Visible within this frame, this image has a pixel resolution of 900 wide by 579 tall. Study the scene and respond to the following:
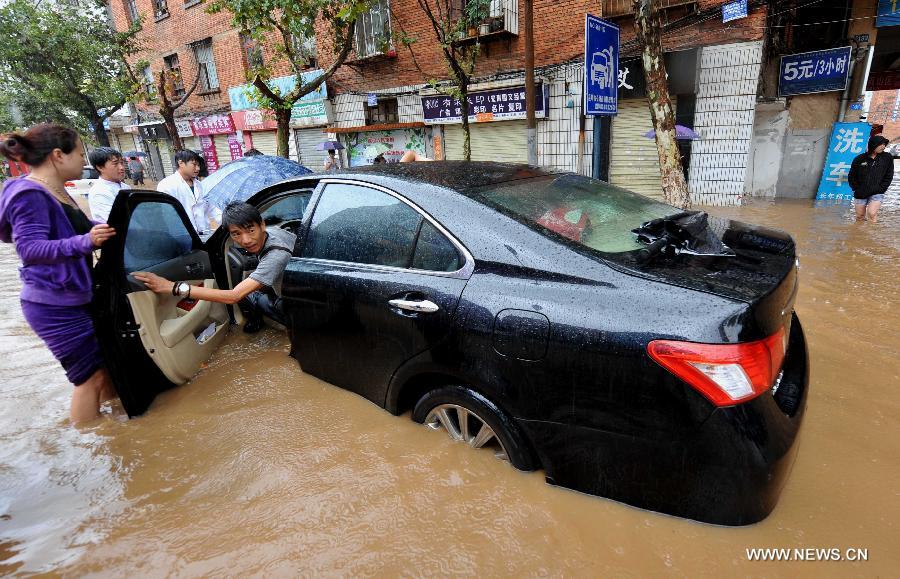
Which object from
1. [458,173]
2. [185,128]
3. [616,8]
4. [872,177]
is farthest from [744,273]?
[185,128]

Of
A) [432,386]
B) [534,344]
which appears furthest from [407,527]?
[534,344]

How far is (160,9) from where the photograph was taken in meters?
19.1

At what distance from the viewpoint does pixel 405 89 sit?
1356 cm

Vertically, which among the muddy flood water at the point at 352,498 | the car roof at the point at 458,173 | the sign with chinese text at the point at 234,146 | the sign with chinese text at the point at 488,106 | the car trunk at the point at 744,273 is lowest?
the muddy flood water at the point at 352,498

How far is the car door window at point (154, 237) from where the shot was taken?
282 centimetres

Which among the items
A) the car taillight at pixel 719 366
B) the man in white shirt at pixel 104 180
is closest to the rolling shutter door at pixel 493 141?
the man in white shirt at pixel 104 180

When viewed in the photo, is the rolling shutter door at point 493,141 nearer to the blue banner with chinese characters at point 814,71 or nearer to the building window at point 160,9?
the blue banner with chinese characters at point 814,71

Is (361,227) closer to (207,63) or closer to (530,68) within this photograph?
(530,68)

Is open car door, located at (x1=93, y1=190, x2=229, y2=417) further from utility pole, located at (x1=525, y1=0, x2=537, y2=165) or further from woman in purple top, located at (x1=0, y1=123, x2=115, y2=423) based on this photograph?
utility pole, located at (x1=525, y1=0, x2=537, y2=165)

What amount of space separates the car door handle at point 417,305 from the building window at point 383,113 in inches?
523

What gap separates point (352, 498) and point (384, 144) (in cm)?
1368

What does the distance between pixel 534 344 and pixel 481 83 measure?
11.5m

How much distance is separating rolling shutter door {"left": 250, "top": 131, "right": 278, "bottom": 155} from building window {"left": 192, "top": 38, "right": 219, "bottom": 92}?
256cm

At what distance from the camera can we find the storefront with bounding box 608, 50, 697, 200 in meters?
9.24
